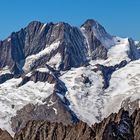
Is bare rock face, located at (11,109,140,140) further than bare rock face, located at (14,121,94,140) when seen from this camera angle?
No

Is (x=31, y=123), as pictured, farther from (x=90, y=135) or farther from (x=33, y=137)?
(x=90, y=135)

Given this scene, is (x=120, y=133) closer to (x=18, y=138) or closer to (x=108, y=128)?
(x=108, y=128)

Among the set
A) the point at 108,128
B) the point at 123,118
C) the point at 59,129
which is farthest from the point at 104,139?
the point at 59,129

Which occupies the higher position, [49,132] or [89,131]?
[49,132]

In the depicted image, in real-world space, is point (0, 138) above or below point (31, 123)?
below

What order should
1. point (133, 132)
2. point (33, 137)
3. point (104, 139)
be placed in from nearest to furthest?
point (104, 139), point (133, 132), point (33, 137)

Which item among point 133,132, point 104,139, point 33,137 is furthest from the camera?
point 33,137

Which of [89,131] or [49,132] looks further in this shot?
[49,132]

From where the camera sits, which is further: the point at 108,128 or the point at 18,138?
the point at 18,138

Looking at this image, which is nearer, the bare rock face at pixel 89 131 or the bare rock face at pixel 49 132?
the bare rock face at pixel 89 131
